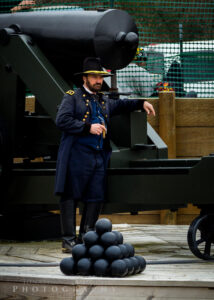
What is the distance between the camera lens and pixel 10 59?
6.22m

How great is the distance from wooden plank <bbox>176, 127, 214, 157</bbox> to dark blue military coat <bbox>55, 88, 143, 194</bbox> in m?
2.22

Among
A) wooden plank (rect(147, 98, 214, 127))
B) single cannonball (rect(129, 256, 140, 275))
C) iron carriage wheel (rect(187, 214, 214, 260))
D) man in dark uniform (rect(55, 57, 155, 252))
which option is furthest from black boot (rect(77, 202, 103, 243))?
wooden plank (rect(147, 98, 214, 127))

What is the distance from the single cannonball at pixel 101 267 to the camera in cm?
466

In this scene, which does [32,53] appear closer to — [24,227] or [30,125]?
[30,125]

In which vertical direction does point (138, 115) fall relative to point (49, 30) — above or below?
below

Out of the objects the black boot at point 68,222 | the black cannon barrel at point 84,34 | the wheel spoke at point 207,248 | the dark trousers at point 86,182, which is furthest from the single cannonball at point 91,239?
the black cannon barrel at point 84,34

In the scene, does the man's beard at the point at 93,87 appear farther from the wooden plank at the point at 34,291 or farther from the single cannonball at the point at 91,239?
the wooden plank at the point at 34,291

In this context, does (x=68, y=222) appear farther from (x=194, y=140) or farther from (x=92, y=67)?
(x=194, y=140)

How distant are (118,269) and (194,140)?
11.8 ft

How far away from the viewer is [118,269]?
15.0 ft

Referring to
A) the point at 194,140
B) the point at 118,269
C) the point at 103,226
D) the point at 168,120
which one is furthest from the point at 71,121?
the point at 194,140

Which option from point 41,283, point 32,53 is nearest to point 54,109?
point 32,53

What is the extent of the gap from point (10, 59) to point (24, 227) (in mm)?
1520

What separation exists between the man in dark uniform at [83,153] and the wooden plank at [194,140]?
228cm
